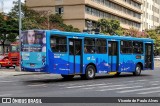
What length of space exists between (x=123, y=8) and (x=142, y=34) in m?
15.5

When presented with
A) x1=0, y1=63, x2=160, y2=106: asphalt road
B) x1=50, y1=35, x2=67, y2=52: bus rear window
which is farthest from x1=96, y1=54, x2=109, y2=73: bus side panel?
x1=0, y1=63, x2=160, y2=106: asphalt road

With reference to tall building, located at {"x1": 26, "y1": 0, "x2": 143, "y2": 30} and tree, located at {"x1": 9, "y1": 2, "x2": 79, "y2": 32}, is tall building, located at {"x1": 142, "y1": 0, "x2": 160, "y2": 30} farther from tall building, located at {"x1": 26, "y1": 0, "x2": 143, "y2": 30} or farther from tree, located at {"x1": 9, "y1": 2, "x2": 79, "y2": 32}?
tree, located at {"x1": 9, "y1": 2, "x2": 79, "y2": 32}

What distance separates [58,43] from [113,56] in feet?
19.1

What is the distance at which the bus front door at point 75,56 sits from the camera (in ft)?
82.1

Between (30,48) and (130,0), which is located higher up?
(130,0)

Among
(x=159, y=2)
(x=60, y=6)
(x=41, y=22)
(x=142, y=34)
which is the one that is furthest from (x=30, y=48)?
(x=159, y=2)

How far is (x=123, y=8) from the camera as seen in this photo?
107 meters

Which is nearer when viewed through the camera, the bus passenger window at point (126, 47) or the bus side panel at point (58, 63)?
the bus side panel at point (58, 63)

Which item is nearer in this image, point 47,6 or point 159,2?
point 47,6

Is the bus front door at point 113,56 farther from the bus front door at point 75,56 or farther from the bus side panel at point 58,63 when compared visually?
the bus side panel at point 58,63

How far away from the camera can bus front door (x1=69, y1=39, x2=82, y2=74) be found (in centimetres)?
2502

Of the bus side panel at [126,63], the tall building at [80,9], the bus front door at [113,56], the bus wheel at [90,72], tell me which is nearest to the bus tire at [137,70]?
the bus side panel at [126,63]

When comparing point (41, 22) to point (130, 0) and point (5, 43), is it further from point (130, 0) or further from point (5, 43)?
point (130, 0)

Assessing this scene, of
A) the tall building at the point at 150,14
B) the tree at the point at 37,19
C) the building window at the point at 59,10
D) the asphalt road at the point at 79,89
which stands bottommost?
the asphalt road at the point at 79,89
